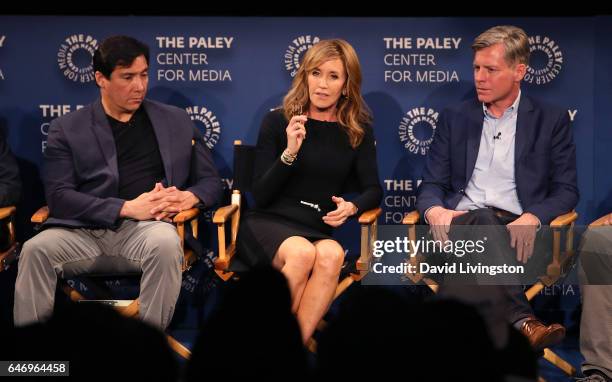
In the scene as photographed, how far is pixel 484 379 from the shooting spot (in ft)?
4.48

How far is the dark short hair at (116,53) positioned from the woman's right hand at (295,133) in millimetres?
848

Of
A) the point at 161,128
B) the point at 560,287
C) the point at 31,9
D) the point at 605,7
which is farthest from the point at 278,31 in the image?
the point at 560,287

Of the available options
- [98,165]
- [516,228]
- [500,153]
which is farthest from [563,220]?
[98,165]

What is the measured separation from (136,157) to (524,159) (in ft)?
6.55

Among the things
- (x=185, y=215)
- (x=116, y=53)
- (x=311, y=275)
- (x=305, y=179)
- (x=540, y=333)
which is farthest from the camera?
(x=305, y=179)

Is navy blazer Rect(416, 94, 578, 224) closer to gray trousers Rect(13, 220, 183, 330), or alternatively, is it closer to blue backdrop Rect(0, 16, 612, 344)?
blue backdrop Rect(0, 16, 612, 344)

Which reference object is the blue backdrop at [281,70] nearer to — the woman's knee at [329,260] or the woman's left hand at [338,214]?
the woman's left hand at [338,214]

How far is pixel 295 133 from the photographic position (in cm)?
404

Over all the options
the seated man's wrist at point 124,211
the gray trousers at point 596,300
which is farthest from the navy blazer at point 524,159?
the seated man's wrist at point 124,211

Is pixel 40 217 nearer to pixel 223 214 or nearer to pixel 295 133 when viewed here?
pixel 223 214

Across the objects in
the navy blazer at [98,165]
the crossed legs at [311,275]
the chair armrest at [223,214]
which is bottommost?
the crossed legs at [311,275]

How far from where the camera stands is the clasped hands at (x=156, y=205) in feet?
13.3

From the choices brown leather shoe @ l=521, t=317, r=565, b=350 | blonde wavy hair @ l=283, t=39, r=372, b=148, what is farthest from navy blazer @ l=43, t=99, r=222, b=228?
brown leather shoe @ l=521, t=317, r=565, b=350

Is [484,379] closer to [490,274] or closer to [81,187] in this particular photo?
[490,274]
